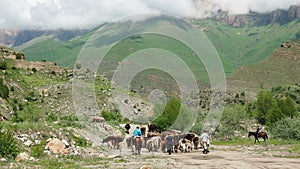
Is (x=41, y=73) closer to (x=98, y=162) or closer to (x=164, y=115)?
(x=164, y=115)

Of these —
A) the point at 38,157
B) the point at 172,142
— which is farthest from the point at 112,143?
the point at 38,157

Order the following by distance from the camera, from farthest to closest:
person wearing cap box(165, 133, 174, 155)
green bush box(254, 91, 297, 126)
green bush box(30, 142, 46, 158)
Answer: green bush box(254, 91, 297, 126) < person wearing cap box(165, 133, 174, 155) < green bush box(30, 142, 46, 158)

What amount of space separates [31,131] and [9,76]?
4105 centimetres

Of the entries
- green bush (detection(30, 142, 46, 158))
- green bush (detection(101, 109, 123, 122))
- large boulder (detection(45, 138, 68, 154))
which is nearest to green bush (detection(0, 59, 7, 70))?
green bush (detection(101, 109, 123, 122))

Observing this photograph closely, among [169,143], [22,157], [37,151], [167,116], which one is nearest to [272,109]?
[167,116]

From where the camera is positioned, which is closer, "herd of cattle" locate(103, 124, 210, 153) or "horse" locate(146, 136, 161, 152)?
"horse" locate(146, 136, 161, 152)

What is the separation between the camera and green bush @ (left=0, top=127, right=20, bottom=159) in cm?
2189

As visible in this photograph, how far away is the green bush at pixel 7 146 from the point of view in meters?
21.9

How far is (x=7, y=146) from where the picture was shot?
22172mm

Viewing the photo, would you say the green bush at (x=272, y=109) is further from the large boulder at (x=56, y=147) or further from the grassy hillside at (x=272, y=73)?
the grassy hillside at (x=272, y=73)

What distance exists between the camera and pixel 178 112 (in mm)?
52188

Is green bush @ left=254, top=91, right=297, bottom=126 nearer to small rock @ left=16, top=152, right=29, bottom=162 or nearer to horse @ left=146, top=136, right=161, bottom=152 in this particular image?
horse @ left=146, top=136, right=161, bottom=152

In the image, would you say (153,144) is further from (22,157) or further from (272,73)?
(272,73)

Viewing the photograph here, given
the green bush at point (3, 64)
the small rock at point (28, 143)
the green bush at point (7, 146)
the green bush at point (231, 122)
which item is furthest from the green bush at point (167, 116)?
the green bush at point (3, 64)
